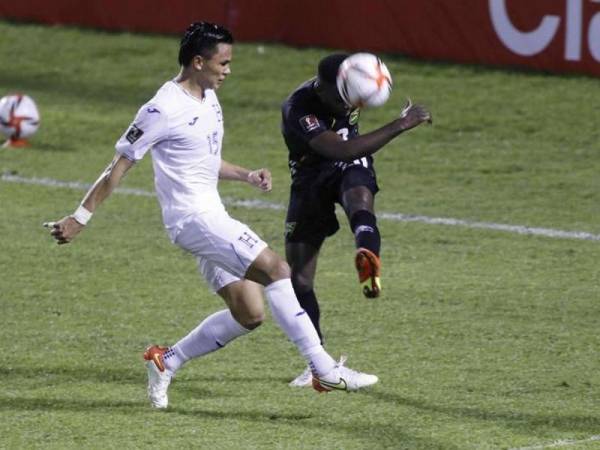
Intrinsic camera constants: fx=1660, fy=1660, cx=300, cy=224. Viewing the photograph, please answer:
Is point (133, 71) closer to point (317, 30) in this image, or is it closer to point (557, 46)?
point (317, 30)

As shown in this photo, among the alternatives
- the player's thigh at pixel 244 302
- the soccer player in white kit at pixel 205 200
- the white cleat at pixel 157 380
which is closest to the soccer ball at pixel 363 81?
the soccer player in white kit at pixel 205 200

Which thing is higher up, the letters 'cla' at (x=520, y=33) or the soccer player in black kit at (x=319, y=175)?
the letters 'cla' at (x=520, y=33)

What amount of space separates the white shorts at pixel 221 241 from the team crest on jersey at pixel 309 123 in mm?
965

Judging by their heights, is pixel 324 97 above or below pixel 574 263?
above

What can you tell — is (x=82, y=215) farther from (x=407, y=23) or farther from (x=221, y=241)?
(x=407, y=23)

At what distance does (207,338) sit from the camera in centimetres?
900

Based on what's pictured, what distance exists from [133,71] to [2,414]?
12778 mm

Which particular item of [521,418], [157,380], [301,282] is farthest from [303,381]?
[521,418]

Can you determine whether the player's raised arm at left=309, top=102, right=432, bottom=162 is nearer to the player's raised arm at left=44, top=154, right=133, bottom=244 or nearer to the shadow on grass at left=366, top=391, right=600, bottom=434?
the player's raised arm at left=44, top=154, right=133, bottom=244

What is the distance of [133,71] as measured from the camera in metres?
21.3

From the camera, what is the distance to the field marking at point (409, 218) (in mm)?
13859

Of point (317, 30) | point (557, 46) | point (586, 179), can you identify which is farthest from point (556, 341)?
point (317, 30)

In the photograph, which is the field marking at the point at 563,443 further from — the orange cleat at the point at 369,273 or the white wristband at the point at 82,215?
the white wristband at the point at 82,215

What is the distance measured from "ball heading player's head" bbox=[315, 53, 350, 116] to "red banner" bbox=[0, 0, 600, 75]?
8.83m
